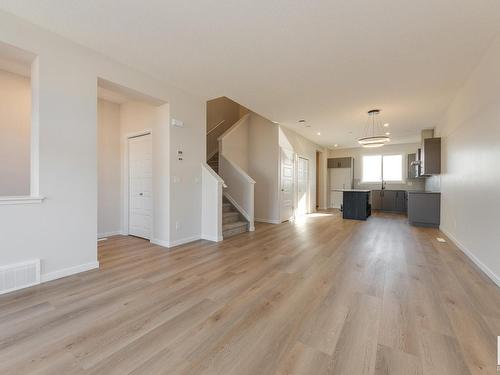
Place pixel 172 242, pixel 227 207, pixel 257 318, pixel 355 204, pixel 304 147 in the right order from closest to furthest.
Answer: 1. pixel 257 318
2. pixel 172 242
3. pixel 227 207
4. pixel 355 204
5. pixel 304 147

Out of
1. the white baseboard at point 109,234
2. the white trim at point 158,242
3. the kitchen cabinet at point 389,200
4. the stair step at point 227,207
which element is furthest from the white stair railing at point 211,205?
the kitchen cabinet at point 389,200

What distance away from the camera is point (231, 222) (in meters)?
5.58

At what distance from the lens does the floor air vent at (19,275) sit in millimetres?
2414

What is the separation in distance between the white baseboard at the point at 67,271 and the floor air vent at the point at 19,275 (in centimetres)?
8

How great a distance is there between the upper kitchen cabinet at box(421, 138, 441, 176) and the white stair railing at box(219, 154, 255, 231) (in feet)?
14.7

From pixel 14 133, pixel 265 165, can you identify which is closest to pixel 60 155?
pixel 14 133

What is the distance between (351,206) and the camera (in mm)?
7789

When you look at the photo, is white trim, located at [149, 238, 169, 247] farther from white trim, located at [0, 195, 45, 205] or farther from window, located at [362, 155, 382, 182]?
window, located at [362, 155, 382, 182]

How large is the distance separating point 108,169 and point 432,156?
7.73 metres

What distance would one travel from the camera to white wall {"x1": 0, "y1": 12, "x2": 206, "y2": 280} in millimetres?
2535

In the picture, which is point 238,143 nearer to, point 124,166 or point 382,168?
point 124,166

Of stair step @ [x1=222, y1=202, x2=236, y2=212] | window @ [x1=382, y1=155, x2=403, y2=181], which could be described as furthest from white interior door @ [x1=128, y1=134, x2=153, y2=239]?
window @ [x1=382, y1=155, x2=403, y2=181]

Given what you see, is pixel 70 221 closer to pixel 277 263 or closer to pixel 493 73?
pixel 277 263

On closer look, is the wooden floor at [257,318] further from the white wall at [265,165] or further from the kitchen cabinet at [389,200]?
the kitchen cabinet at [389,200]
